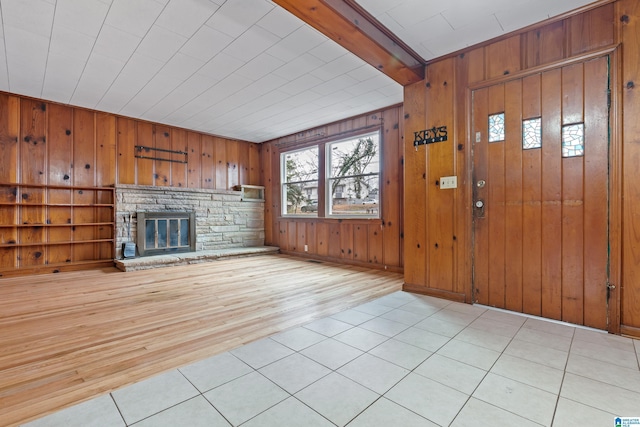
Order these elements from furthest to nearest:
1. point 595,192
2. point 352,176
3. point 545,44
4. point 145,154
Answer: point 145,154, point 352,176, point 545,44, point 595,192

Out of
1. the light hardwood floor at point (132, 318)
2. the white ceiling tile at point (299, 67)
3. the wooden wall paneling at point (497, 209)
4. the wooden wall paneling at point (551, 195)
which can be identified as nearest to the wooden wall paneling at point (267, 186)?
the light hardwood floor at point (132, 318)

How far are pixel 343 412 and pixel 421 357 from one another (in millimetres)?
721

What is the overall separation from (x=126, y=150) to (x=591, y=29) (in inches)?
240

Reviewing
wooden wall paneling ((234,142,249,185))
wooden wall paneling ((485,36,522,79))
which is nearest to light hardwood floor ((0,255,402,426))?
wooden wall paneling ((485,36,522,79))

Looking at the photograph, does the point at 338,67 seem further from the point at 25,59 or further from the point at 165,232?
the point at 165,232

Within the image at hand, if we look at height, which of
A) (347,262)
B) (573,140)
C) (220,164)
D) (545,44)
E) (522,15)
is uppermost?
(522,15)

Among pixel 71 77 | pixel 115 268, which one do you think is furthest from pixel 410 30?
pixel 115 268

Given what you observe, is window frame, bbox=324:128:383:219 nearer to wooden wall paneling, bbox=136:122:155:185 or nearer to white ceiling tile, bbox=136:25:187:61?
white ceiling tile, bbox=136:25:187:61

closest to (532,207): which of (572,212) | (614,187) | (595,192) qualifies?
(572,212)

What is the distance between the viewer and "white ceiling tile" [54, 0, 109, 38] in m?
2.34

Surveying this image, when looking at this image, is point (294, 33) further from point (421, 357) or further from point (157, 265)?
point (157, 265)

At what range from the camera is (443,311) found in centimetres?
268

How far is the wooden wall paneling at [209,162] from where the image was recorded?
19.9 feet

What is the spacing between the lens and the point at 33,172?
4.32 meters
